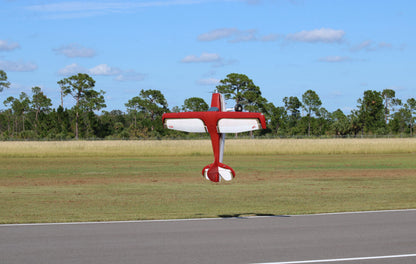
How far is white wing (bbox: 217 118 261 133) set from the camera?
41.7ft

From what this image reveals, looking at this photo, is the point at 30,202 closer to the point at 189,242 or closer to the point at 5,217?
the point at 5,217

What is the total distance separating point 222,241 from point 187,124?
2969 millimetres

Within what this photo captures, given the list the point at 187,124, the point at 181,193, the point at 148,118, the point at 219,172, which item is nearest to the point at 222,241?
the point at 219,172

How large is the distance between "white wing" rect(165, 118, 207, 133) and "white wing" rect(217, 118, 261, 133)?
474 millimetres

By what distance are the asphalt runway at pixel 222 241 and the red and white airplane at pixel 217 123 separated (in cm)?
159

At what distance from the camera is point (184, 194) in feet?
80.7

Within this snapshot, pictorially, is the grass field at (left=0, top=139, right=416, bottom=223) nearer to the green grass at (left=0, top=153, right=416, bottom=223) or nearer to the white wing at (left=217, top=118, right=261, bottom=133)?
the green grass at (left=0, top=153, right=416, bottom=223)

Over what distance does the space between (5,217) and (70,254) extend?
690cm

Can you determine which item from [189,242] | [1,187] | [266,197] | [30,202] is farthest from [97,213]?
[1,187]

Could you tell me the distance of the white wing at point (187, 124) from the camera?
13.4 meters

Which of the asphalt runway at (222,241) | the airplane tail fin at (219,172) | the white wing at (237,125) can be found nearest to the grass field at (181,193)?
the asphalt runway at (222,241)

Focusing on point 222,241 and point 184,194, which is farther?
point 184,194

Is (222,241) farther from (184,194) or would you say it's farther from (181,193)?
(181,193)

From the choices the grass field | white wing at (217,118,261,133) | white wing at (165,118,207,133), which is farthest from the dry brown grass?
white wing at (217,118,261,133)
